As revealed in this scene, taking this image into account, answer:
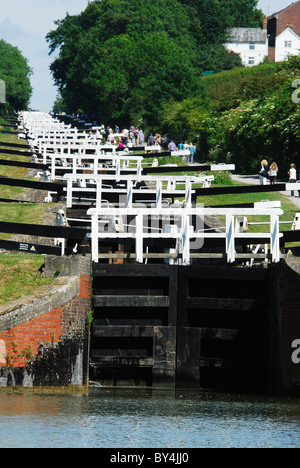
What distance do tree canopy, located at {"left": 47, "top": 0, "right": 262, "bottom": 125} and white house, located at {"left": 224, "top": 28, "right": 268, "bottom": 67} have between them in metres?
6.80

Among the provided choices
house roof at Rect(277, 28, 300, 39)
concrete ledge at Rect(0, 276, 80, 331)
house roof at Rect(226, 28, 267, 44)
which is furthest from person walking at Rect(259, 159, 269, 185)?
house roof at Rect(226, 28, 267, 44)

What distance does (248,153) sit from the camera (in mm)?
49969

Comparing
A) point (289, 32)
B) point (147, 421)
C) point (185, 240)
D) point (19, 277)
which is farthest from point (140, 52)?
point (147, 421)

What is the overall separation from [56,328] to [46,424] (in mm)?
3644

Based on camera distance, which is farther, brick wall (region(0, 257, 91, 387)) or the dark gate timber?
the dark gate timber

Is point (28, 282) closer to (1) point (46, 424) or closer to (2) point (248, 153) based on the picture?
(1) point (46, 424)

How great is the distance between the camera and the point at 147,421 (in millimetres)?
15461

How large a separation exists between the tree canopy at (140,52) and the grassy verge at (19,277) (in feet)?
184

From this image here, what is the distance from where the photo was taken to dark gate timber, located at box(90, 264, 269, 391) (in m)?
19.8

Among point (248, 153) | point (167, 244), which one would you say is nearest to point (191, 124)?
point (248, 153)

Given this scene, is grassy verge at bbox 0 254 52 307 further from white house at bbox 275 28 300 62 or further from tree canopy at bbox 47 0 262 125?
white house at bbox 275 28 300 62

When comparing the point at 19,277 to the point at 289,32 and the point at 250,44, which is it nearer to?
the point at 289,32

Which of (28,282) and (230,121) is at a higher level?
(230,121)

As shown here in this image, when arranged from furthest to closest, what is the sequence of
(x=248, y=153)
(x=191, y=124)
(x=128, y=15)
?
(x=128, y=15)
(x=191, y=124)
(x=248, y=153)
